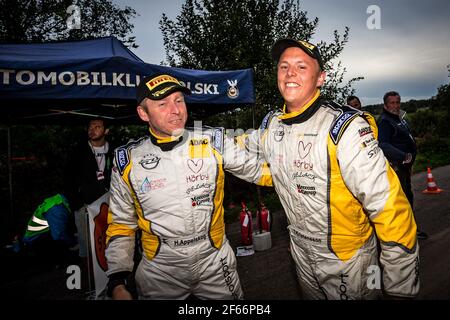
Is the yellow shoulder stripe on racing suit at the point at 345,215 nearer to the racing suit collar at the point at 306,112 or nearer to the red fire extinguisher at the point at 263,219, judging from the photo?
the racing suit collar at the point at 306,112

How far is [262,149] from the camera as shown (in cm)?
221

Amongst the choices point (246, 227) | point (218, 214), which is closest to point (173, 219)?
point (218, 214)

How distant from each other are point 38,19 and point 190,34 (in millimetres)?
10536

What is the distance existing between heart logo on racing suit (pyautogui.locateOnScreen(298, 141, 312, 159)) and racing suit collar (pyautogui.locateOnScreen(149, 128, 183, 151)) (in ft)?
2.89

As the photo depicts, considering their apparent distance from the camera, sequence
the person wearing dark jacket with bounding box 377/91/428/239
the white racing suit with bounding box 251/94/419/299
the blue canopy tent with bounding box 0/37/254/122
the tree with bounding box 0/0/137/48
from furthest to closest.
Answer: the tree with bounding box 0/0/137/48 < the person wearing dark jacket with bounding box 377/91/428/239 < the blue canopy tent with bounding box 0/37/254/122 < the white racing suit with bounding box 251/94/419/299

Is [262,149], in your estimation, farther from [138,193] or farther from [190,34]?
[190,34]

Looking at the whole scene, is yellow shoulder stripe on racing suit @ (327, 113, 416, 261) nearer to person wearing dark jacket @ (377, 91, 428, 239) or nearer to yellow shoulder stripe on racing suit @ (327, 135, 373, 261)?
yellow shoulder stripe on racing suit @ (327, 135, 373, 261)

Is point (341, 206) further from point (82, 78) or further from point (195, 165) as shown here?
point (82, 78)

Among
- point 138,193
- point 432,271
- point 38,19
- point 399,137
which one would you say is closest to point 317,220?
point 138,193

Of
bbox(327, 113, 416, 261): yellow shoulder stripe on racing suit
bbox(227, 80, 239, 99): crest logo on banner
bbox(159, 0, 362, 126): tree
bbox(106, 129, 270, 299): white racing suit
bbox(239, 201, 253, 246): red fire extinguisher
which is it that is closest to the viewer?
bbox(327, 113, 416, 261): yellow shoulder stripe on racing suit

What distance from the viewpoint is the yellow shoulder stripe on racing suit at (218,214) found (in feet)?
6.61

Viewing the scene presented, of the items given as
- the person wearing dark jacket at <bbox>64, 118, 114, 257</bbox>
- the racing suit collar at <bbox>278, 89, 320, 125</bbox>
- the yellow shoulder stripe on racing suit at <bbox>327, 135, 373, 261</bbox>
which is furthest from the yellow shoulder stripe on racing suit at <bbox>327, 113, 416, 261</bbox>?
the person wearing dark jacket at <bbox>64, 118, 114, 257</bbox>

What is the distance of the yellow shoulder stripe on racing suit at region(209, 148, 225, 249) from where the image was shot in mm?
2014

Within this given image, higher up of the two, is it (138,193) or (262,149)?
(262,149)
